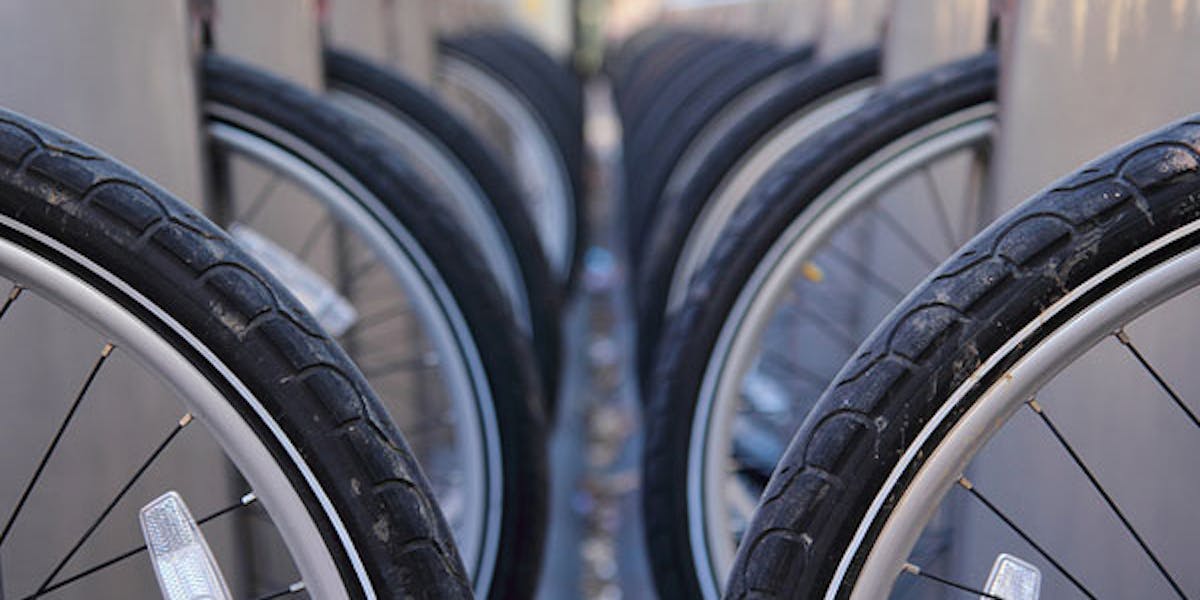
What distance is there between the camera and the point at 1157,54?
135 cm

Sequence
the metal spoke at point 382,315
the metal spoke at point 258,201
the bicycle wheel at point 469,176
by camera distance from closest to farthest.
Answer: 1. the metal spoke at point 258,201
2. the bicycle wheel at point 469,176
3. the metal spoke at point 382,315

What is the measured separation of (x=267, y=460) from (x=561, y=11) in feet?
51.0

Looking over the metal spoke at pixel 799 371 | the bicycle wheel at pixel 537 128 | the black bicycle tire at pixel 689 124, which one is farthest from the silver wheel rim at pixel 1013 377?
the bicycle wheel at pixel 537 128

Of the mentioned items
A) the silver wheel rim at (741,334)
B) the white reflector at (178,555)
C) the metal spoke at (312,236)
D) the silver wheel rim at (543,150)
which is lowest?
the white reflector at (178,555)

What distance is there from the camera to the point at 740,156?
7.50 feet

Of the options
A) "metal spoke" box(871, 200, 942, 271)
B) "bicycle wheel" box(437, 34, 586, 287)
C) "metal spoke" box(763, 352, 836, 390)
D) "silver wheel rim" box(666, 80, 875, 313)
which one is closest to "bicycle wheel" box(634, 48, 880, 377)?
"silver wheel rim" box(666, 80, 875, 313)

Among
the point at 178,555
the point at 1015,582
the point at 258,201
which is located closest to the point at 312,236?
the point at 258,201

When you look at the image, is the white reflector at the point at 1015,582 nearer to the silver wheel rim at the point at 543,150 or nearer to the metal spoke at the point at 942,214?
the metal spoke at the point at 942,214

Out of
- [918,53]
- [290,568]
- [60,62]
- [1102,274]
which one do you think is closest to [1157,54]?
[1102,274]

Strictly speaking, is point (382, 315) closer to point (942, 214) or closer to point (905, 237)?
point (905, 237)

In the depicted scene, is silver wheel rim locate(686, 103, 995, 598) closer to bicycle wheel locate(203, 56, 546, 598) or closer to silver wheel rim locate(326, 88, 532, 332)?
bicycle wheel locate(203, 56, 546, 598)

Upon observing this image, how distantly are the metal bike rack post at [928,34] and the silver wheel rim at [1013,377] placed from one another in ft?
3.44

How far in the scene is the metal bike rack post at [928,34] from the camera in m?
2.05

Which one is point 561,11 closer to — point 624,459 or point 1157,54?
point 624,459
